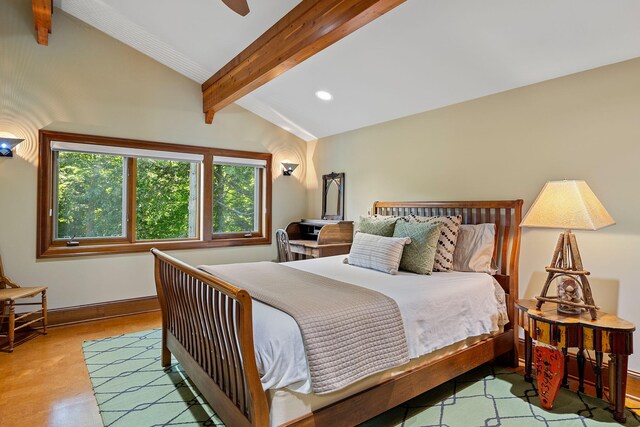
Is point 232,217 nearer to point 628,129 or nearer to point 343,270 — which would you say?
point 343,270

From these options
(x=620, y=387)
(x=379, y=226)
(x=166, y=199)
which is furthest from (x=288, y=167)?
(x=620, y=387)

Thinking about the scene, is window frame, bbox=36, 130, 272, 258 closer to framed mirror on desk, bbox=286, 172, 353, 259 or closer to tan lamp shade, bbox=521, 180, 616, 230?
framed mirror on desk, bbox=286, 172, 353, 259

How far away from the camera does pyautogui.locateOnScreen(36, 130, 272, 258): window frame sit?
3633 mm

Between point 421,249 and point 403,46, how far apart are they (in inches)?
62.9

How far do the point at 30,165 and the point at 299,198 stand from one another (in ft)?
10.4

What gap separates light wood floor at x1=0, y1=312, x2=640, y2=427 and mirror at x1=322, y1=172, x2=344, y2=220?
2.68 m

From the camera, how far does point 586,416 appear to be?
2166 millimetres

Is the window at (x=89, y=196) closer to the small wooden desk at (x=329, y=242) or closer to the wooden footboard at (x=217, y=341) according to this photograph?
the wooden footboard at (x=217, y=341)

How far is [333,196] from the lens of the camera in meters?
4.95

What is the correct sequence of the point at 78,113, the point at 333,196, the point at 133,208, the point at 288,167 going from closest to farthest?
the point at 78,113, the point at 133,208, the point at 333,196, the point at 288,167

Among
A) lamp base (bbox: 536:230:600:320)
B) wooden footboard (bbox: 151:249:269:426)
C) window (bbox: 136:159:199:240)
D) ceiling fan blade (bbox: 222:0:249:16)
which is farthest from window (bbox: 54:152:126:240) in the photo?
lamp base (bbox: 536:230:600:320)

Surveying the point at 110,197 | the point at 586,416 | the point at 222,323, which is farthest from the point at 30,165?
the point at 586,416

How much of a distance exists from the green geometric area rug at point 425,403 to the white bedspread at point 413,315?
39cm

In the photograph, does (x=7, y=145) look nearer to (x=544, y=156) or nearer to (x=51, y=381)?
(x=51, y=381)
